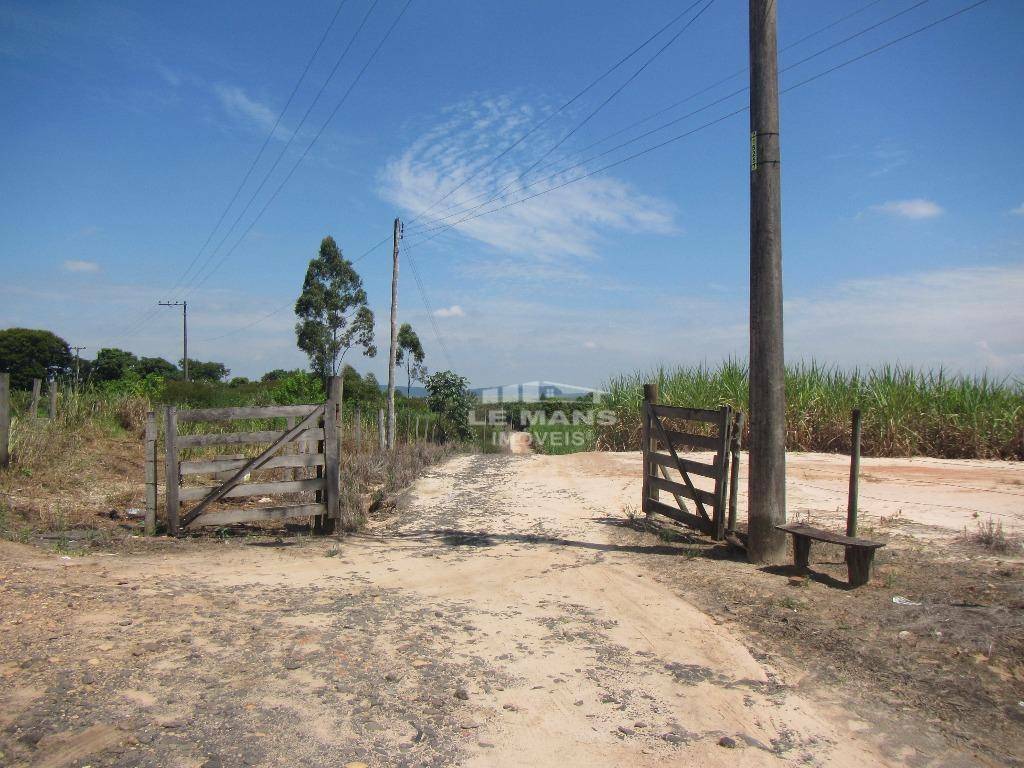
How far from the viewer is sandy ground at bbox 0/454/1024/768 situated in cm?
330

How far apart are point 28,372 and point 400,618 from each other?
68.0 meters

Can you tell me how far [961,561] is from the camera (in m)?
6.38

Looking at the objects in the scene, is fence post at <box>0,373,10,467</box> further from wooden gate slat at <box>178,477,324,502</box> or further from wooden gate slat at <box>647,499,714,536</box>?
wooden gate slat at <box>647,499,714,536</box>

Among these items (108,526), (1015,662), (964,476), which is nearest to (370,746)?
(1015,662)

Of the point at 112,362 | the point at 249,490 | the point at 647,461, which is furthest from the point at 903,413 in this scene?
the point at 112,362

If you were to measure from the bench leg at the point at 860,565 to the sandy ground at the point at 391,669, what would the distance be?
1.49 metres

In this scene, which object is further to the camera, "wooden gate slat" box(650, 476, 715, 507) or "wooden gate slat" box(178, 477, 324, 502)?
"wooden gate slat" box(178, 477, 324, 502)

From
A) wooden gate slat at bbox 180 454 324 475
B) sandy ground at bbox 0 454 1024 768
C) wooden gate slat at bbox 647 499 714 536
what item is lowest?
sandy ground at bbox 0 454 1024 768

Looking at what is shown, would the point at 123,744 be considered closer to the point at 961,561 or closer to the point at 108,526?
the point at 108,526

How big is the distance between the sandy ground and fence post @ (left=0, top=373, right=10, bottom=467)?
15.5 feet

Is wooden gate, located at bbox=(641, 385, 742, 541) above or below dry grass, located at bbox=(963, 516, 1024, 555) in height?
above

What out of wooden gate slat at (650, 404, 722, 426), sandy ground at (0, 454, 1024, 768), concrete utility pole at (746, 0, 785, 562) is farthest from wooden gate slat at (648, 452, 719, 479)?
sandy ground at (0, 454, 1024, 768)

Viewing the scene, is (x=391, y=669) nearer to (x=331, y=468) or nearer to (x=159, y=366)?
(x=331, y=468)

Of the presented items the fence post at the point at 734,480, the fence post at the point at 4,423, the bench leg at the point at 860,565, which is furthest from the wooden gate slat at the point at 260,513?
the bench leg at the point at 860,565
